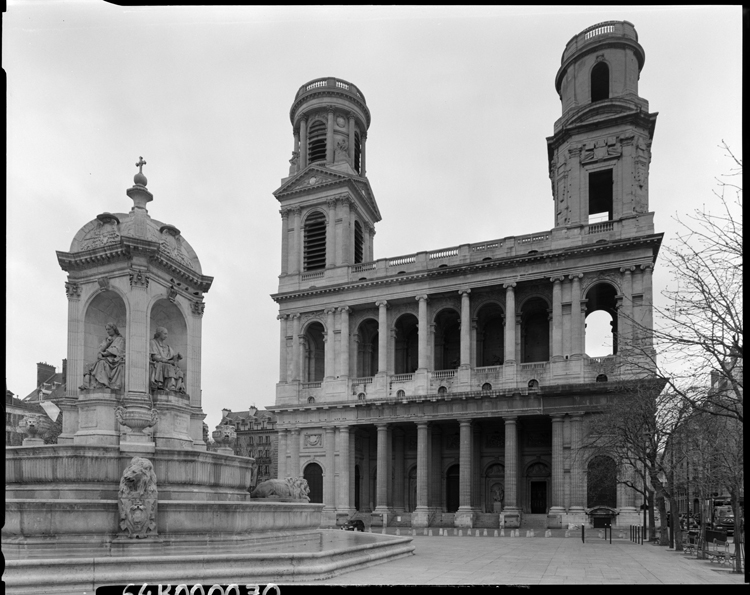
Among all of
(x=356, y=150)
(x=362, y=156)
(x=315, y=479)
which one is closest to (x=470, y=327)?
(x=315, y=479)

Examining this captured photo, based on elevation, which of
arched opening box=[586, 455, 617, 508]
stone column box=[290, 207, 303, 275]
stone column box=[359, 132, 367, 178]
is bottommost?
arched opening box=[586, 455, 617, 508]

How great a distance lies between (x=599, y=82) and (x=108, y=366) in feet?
143

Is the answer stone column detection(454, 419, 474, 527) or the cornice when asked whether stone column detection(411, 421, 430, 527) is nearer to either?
stone column detection(454, 419, 474, 527)

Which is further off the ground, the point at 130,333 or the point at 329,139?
the point at 329,139

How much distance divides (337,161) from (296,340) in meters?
Result: 15.1

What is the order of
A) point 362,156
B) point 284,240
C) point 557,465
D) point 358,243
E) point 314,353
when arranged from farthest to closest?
point 362,156 → point 358,243 → point 284,240 → point 314,353 → point 557,465

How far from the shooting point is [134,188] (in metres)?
19.3

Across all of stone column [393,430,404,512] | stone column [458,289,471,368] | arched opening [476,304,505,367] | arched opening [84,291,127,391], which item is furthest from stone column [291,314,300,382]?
arched opening [84,291,127,391]

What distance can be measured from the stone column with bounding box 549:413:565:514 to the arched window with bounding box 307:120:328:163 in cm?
2932

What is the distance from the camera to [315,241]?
5741cm

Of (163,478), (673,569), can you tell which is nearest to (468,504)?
(673,569)

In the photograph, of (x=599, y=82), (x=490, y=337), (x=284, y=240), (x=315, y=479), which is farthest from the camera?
(x=284, y=240)

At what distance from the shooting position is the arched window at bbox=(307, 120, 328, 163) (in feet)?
194

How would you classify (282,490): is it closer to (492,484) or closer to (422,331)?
(422,331)
